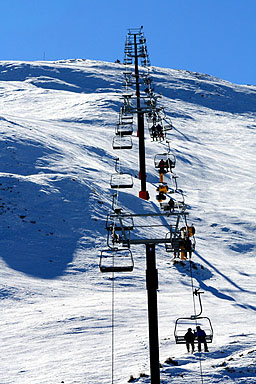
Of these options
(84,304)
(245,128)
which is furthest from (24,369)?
(245,128)

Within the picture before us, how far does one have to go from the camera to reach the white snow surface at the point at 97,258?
17.7 meters

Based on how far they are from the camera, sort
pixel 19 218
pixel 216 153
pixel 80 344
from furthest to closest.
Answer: pixel 216 153 < pixel 19 218 < pixel 80 344

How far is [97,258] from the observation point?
29.1 meters

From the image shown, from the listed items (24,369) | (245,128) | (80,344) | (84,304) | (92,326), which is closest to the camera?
(24,369)

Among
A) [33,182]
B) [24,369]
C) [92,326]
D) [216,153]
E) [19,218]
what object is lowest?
[24,369]

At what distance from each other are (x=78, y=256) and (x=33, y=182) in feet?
29.9

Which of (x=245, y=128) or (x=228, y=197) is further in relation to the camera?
(x=245, y=128)

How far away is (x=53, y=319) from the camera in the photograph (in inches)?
833

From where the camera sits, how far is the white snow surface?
17.7 metres

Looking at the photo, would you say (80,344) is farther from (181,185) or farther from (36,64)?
(36,64)

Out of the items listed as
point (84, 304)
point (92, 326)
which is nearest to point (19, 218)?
point (84, 304)

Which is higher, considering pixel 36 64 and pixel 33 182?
pixel 36 64

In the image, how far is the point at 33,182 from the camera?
3625 cm

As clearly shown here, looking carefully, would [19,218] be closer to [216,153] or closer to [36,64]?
[216,153]
